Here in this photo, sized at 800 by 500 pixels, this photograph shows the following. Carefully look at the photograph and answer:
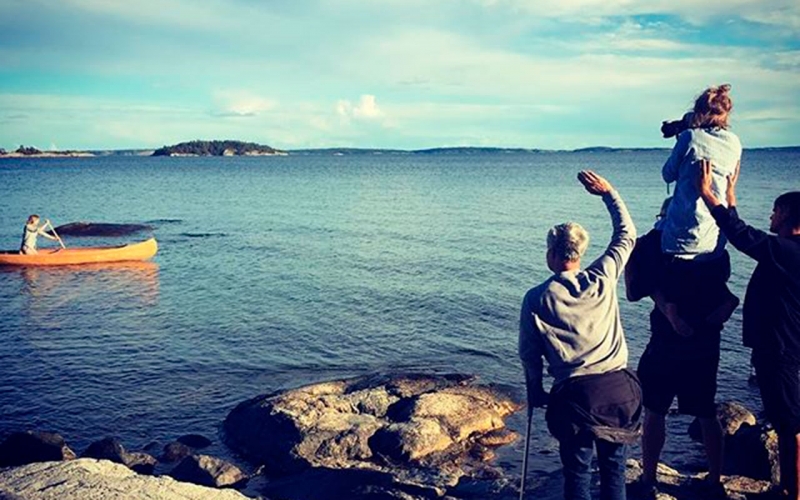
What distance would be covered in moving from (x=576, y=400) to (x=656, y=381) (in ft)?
5.31

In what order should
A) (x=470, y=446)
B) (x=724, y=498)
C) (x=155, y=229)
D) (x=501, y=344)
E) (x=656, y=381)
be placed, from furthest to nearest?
(x=155, y=229) → (x=501, y=344) → (x=470, y=446) → (x=724, y=498) → (x=656, y=381)

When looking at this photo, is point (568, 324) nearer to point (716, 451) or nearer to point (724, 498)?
point (716, 451)

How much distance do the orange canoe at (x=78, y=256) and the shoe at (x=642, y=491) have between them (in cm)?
2343

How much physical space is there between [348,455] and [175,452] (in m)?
2.52

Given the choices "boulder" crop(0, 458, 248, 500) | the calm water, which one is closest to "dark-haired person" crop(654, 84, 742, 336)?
the calm water

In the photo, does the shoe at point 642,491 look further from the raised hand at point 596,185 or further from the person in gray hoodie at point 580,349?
the raised hand at point 596,185

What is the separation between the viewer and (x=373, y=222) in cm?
3975

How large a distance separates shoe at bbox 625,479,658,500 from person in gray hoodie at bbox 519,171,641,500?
67.9 inches

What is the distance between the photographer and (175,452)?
32.4ft

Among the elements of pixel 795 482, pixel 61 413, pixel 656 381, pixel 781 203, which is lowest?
pixel 61 413

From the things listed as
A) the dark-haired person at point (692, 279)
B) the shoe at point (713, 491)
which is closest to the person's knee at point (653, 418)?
the dark-haired person at point (692, 279)

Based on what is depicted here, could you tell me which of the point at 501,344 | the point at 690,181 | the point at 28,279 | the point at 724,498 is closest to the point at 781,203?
the point at 690,181

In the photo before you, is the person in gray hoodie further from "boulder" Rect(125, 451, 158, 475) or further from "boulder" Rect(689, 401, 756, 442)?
"boulder" Rect(125, 451, 158, 475)

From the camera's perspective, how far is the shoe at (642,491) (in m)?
6.28
